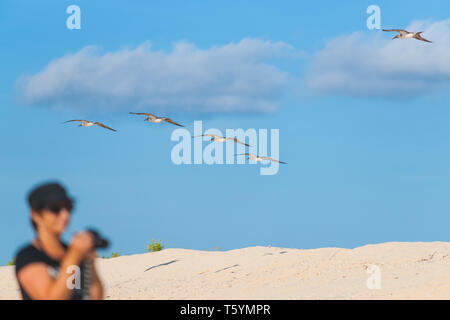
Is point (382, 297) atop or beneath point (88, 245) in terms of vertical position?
beneath

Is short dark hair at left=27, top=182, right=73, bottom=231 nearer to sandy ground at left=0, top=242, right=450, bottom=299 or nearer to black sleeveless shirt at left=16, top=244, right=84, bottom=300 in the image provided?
black sleeveless shirt at left=16, top=244, right=84, bottom=300

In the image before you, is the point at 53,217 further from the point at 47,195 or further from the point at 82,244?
the point at 82,244

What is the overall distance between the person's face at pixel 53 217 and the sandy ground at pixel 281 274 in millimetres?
8896

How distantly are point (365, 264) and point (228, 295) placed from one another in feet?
14.9

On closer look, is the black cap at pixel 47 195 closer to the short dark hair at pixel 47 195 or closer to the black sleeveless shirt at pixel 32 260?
the short dark hair at pixel 47 195

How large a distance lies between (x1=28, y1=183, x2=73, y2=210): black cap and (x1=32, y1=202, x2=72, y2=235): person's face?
4 centimetres

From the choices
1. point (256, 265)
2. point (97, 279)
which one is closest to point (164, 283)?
point (256, 265)

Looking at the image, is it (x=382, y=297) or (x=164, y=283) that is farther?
(x=164, y=283)

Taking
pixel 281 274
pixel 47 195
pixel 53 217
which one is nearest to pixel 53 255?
pixel 53 217

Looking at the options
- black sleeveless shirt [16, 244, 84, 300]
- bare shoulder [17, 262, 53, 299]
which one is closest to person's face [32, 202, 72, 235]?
black sleeveless shirt [16, 244, 84, 300]
